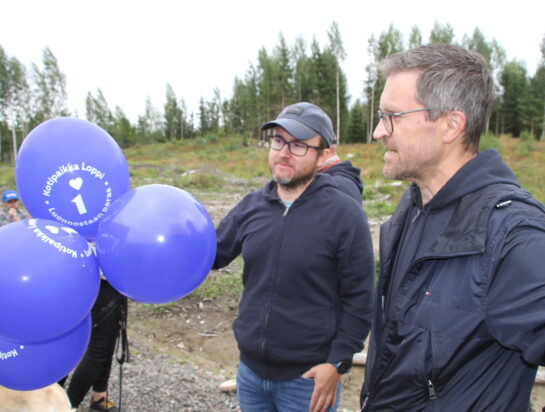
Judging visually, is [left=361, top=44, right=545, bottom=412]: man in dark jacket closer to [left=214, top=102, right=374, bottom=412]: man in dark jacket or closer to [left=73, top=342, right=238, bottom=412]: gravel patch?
[left=214, top=102, right=374, bottom=412]: man in dark jacket

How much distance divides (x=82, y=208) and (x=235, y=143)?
38.5m

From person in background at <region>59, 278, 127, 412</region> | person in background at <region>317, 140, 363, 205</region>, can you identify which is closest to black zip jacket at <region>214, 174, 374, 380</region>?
person in background at <region>317, 140, 363, 205</region>

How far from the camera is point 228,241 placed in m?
2.46

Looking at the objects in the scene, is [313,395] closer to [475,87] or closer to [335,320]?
[335,320]

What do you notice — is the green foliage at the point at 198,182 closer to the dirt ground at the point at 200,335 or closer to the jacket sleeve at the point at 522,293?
the dirt ground at the point at 200,335

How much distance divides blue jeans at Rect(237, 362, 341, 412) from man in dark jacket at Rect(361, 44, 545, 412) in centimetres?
54

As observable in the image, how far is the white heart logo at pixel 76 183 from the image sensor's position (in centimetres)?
198

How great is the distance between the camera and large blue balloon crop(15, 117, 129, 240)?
1.96 m

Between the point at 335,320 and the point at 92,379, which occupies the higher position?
A: the point at 335,320

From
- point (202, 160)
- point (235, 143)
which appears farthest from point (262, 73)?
point (202, 160)

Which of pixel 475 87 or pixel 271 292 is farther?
pixel 271 292

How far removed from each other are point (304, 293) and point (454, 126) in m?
1.13

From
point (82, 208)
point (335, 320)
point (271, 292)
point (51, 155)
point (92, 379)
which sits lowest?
point (92, 379)

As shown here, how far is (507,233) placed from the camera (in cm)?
115
